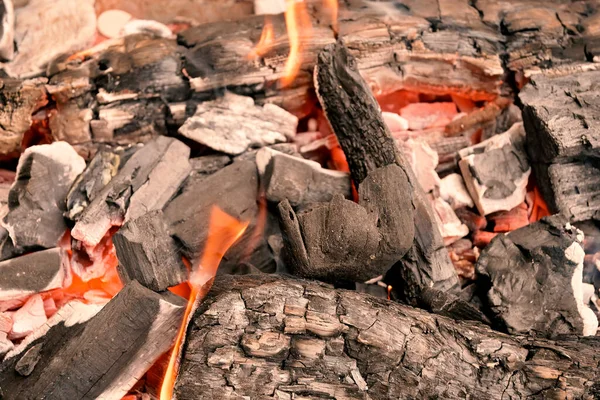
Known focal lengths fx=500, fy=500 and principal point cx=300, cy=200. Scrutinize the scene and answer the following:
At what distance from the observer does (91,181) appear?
2674 millimetres

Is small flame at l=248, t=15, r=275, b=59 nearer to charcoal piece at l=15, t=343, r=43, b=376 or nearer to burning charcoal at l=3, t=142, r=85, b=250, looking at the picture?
burning charcoal at l=3, t=142, r=85, b=250

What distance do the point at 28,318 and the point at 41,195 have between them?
0.62m

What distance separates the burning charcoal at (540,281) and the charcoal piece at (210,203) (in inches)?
48.5

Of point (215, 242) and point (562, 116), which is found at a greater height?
point (562, 116)

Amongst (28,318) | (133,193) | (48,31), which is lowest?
(28,318)

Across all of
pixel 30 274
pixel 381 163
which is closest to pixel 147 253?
pixel 30 274

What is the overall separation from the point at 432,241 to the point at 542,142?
88 cm

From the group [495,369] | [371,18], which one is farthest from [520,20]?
[495,369]

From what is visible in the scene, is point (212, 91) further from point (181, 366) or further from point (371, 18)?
point (181, 366)

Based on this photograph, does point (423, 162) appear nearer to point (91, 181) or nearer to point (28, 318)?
point (91, 181)

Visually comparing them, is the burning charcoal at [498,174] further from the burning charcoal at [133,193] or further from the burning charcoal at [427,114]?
the burning charcoal at [133,193]

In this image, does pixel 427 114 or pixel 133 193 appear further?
pixel 427 114

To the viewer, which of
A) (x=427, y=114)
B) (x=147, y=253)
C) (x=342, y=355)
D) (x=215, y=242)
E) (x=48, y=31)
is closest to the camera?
(x=342, y=355)

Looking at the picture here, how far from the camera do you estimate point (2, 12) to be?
9.93ft
